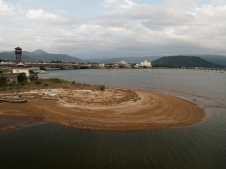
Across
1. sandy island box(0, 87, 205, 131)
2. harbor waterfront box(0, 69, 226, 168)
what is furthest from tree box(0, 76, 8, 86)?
harbor waterfront box(0, 69, 226, 168)

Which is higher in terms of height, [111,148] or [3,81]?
[3,81]

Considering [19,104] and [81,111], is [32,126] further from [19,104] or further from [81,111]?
[19,104]

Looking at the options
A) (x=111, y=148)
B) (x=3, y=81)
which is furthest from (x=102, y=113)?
(x=3, y=81)

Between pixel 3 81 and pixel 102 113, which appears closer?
pixel 102 113

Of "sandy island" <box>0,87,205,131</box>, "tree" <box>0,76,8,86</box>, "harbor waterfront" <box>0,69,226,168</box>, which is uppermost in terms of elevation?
"tree" <box>0,76,8,86</box>

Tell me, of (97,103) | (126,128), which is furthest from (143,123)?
(97,103)

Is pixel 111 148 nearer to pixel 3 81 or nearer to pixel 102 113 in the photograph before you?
pixel 102 113

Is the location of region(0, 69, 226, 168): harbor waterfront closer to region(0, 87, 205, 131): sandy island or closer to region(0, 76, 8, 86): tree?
region(0, 87, 205, 131): sandy island

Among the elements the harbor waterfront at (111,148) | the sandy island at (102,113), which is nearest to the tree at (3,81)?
the sandy island at (102,113)

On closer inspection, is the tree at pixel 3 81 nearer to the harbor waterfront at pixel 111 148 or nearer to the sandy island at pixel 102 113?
the sandy island at pixel 102 113

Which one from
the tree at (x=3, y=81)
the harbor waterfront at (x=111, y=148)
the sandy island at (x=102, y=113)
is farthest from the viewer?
the tree at (x=3, y=81)

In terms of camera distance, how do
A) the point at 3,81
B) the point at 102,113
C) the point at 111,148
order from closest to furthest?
the point at 111,148 < the point at 102,113 < the point at 3,81

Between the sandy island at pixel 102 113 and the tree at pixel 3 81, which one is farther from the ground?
the tree at pixel 3 81
